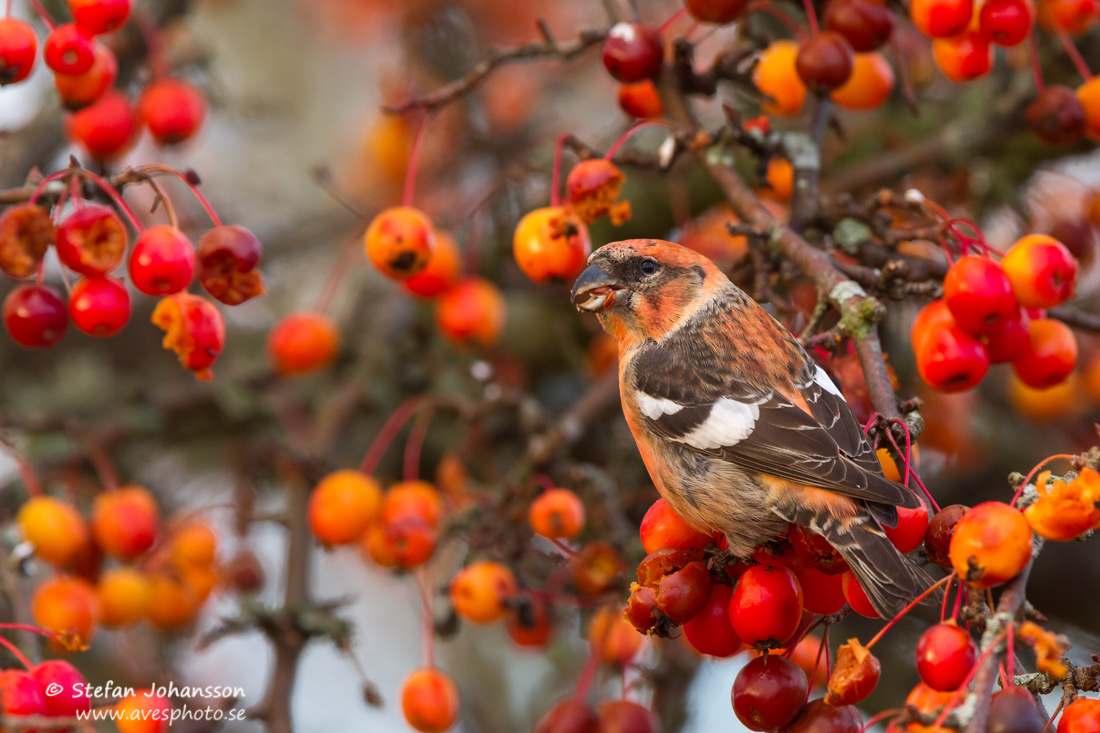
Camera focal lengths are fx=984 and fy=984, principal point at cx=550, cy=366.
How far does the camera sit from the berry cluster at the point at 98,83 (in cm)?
234

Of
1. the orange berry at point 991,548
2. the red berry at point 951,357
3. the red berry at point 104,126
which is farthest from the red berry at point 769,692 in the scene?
the red berry at point 104,126

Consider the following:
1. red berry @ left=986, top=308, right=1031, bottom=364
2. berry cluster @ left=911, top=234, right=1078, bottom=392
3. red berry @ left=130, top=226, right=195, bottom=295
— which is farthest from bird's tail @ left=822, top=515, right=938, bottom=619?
red berry @ left=130, top=226, right=195, bottom=295

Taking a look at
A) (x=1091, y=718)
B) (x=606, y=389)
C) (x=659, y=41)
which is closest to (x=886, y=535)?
(x=1091, y=718)

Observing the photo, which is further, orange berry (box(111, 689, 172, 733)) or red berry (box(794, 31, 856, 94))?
red berry (box(794, 31, 856, 94))

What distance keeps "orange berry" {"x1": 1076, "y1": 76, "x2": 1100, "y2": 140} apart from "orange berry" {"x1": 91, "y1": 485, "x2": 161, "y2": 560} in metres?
3.03

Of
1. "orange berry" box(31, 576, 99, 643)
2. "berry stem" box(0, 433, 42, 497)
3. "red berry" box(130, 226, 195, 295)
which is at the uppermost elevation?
Answer: "red berry" box(130, 226, 195, 295)

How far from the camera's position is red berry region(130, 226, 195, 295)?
213 centimetres

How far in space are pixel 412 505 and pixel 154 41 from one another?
1.95m

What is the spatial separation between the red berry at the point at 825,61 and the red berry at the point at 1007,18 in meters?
0.35

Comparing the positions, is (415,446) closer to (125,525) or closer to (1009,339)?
(125,525)

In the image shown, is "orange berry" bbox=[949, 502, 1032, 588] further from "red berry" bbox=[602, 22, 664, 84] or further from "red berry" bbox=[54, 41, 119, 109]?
"red berry" bbox=[54, 41, 119, 109]

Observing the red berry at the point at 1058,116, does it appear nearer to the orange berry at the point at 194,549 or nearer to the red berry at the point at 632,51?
the red berry at the point at 632,51

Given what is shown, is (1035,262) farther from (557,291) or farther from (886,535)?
(557,291)

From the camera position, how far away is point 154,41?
353 cm
